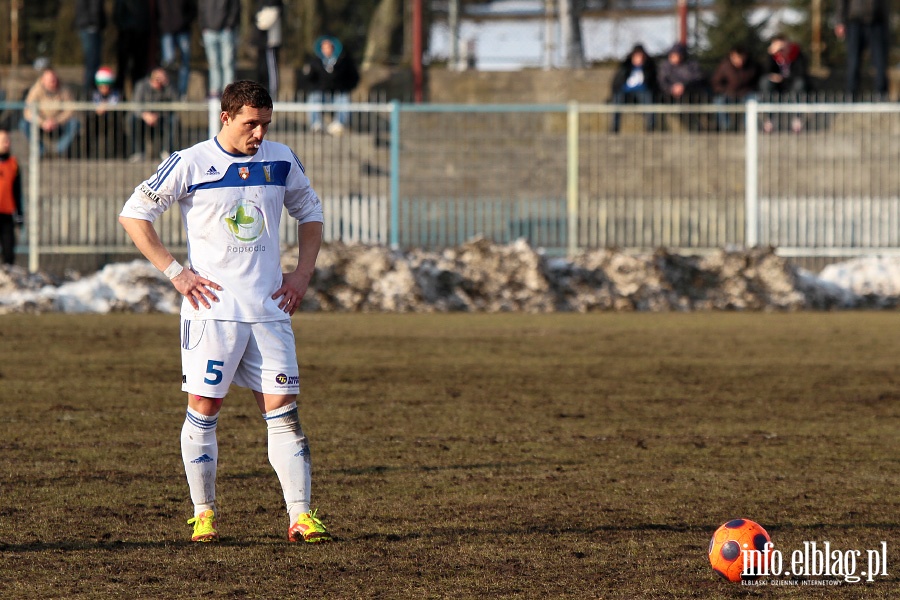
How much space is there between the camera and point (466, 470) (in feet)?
25.5

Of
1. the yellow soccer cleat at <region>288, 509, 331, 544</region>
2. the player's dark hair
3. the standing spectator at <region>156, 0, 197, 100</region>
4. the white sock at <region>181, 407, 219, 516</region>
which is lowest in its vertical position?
the yellow soccer cleat at <region>288, 509, 331, 544</region>

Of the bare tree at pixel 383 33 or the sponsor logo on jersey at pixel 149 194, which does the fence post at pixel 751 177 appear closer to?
the bare tree at pixel 383 33

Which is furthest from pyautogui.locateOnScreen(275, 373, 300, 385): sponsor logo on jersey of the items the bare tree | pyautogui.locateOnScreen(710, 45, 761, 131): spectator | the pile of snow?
the bare tree

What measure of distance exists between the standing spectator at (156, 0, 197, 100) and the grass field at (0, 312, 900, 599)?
388 inches

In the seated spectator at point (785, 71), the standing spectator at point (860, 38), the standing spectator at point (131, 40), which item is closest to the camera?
the standing spectator at point (131, 40)

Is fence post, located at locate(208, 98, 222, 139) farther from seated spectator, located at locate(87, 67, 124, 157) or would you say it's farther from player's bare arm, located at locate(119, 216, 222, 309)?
player's bare arm, located at locate(119, 216, 222, 309)

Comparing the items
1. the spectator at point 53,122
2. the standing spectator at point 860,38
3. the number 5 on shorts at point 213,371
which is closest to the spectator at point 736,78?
the standing spectator at point 860,38

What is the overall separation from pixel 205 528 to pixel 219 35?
1827 cm

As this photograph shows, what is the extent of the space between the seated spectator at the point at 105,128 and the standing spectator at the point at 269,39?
260cm

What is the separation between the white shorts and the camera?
596 cm

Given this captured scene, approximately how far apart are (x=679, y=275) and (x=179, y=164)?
596 inches

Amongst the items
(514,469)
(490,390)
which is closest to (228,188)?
(514,469)

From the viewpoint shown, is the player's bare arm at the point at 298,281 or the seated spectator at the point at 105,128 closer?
the player's bare arm at the point at 298,281

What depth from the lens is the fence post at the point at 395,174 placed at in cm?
2159
